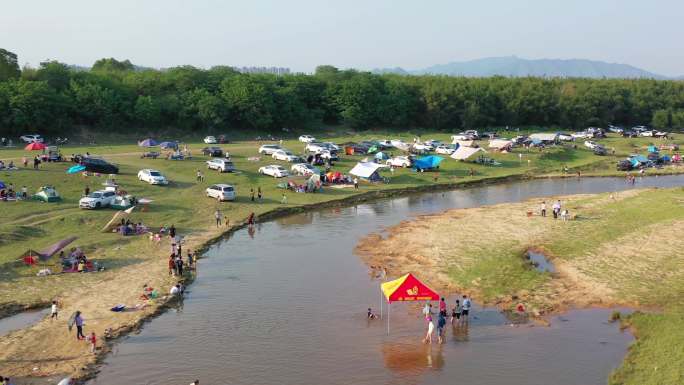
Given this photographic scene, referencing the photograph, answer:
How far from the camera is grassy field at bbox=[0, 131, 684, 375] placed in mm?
33344

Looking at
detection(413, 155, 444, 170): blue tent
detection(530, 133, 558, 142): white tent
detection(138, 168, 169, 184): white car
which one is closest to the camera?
detection(138, 168, 169, 184): white car

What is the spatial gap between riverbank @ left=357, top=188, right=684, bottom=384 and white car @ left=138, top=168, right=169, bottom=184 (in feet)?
73.3

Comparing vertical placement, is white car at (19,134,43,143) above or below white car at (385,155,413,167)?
above

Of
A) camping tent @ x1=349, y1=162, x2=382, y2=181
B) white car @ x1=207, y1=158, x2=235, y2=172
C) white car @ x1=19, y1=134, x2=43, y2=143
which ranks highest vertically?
white car @ x1=19, y1=134, x2=43, y2=143

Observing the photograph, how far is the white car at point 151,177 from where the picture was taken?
196ft

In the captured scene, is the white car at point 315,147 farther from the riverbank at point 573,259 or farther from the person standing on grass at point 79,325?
the person standing on grass at point 79,325

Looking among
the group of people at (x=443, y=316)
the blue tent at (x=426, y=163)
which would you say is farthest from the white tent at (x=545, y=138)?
the group of people at (x=443, y=316)

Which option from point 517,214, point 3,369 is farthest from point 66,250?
point 517,214

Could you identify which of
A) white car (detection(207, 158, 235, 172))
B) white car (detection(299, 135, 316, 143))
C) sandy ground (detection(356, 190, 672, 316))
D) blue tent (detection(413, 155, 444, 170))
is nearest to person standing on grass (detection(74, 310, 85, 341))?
sandy ground (detection(356, 190, 672, 316))

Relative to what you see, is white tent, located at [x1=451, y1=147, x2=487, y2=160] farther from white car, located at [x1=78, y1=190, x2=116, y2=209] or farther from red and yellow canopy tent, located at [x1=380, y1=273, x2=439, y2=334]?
red and yellow canopy tent, located at [x1=380, y1=273, x2=439, y2=334]

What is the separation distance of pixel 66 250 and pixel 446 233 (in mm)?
25682

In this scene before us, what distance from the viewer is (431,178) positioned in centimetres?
7281

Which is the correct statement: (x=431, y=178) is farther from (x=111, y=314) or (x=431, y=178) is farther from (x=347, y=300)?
(x=111, y=314)

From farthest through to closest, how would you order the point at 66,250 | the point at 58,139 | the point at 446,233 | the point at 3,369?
the point at 58,139, the point at 446,233, the point at 66,250, the point at 3,369
